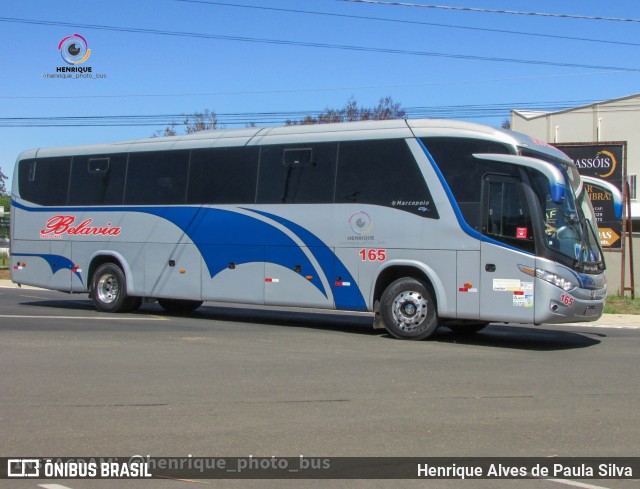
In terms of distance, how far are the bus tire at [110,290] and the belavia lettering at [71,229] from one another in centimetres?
74

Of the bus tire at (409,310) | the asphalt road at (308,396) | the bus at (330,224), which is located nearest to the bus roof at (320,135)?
the bus at (330,224)

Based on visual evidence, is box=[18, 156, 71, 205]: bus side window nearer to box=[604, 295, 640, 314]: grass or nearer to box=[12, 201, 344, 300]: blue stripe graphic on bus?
box=[12, 201, 344, 300]: blue stripe graphic on bus

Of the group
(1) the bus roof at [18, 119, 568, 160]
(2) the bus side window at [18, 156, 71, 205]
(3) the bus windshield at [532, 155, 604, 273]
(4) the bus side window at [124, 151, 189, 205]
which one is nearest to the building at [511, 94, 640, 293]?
(3) the bus windshield at [532, 155, 604, 273]

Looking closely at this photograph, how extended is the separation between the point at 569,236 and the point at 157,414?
7413mm

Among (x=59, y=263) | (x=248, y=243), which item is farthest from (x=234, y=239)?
(x=59, y=263)

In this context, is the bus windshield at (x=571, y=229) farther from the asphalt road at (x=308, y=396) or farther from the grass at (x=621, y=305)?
the grass at (x=621, y=305)

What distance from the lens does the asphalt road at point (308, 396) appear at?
6.29 m

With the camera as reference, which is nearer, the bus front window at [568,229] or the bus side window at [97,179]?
the bus front window at [568,229]

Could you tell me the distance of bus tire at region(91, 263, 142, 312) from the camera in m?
16.8

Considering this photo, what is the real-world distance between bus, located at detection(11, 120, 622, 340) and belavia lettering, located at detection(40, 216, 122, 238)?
39 millimetres

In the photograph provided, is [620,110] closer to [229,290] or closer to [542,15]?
[542,15]

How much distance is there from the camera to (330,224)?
14.0 metres

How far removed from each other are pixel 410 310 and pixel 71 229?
8.52 metres
